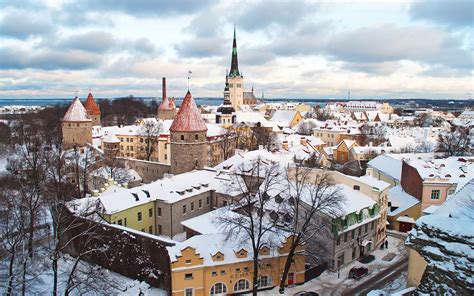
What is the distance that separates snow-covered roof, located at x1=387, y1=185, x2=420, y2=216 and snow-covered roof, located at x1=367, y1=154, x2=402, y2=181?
3.37 metres

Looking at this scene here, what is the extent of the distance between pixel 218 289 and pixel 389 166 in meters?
26.8

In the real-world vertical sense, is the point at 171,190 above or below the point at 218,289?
above

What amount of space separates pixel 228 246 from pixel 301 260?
4.38 metres

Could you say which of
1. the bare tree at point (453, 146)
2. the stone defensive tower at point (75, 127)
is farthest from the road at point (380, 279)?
the stone defensive tower at point (75, 127)

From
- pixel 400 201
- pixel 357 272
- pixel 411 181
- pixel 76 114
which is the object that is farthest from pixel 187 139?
pixel 76 114

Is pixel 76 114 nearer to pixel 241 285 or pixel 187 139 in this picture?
pixel 187 139

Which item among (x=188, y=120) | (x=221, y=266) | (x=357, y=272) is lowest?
(x=357, y=272)

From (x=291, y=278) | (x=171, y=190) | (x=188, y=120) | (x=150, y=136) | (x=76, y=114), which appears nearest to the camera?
(x=291, y=278)

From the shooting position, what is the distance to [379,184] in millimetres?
30156

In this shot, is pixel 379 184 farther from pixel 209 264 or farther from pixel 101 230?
pixel 101 230

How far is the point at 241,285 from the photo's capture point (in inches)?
846

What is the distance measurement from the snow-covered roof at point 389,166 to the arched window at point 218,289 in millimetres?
23867

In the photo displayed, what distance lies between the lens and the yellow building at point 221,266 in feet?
66.1

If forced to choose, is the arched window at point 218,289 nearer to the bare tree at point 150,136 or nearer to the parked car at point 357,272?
the parked car at point 357,272
